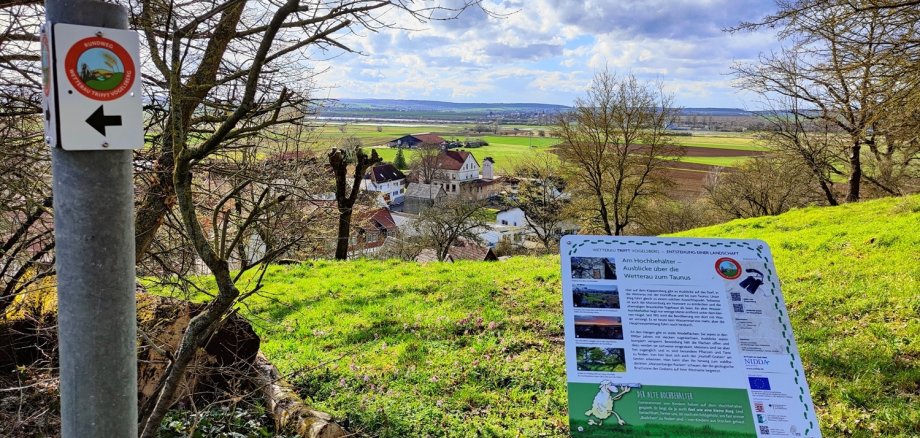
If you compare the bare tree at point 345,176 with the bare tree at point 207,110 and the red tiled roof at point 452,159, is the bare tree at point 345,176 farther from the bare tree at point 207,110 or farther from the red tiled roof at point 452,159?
the red tiled roof at point 452,159

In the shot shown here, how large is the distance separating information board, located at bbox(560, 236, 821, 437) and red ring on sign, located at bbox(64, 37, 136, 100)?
2480 mm

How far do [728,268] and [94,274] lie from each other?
3278mm

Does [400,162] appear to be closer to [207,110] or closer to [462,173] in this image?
[462,173]

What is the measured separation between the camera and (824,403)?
16.0ft

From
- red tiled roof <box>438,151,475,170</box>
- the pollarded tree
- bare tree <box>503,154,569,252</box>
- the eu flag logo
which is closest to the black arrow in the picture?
the eu flag logo

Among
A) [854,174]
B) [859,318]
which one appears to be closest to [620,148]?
[854,174]

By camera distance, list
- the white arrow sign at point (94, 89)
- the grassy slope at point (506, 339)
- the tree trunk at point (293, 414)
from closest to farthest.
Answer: the white arrow sign at point (94, 89) < the tree trunk at point (293, 414) < the grassy slope at point (506, 339)

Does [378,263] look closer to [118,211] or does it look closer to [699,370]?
[699,370]

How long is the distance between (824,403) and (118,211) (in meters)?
5.56

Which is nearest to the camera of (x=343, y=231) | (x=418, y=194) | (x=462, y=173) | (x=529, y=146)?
(x=343, y=231)

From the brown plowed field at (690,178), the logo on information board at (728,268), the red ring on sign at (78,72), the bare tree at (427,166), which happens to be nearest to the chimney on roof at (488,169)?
the bare tree at (427,166)

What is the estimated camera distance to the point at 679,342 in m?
3.17

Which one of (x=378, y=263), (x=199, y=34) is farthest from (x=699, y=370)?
→ (x=378, y=263)

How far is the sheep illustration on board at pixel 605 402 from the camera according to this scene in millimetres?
2982
